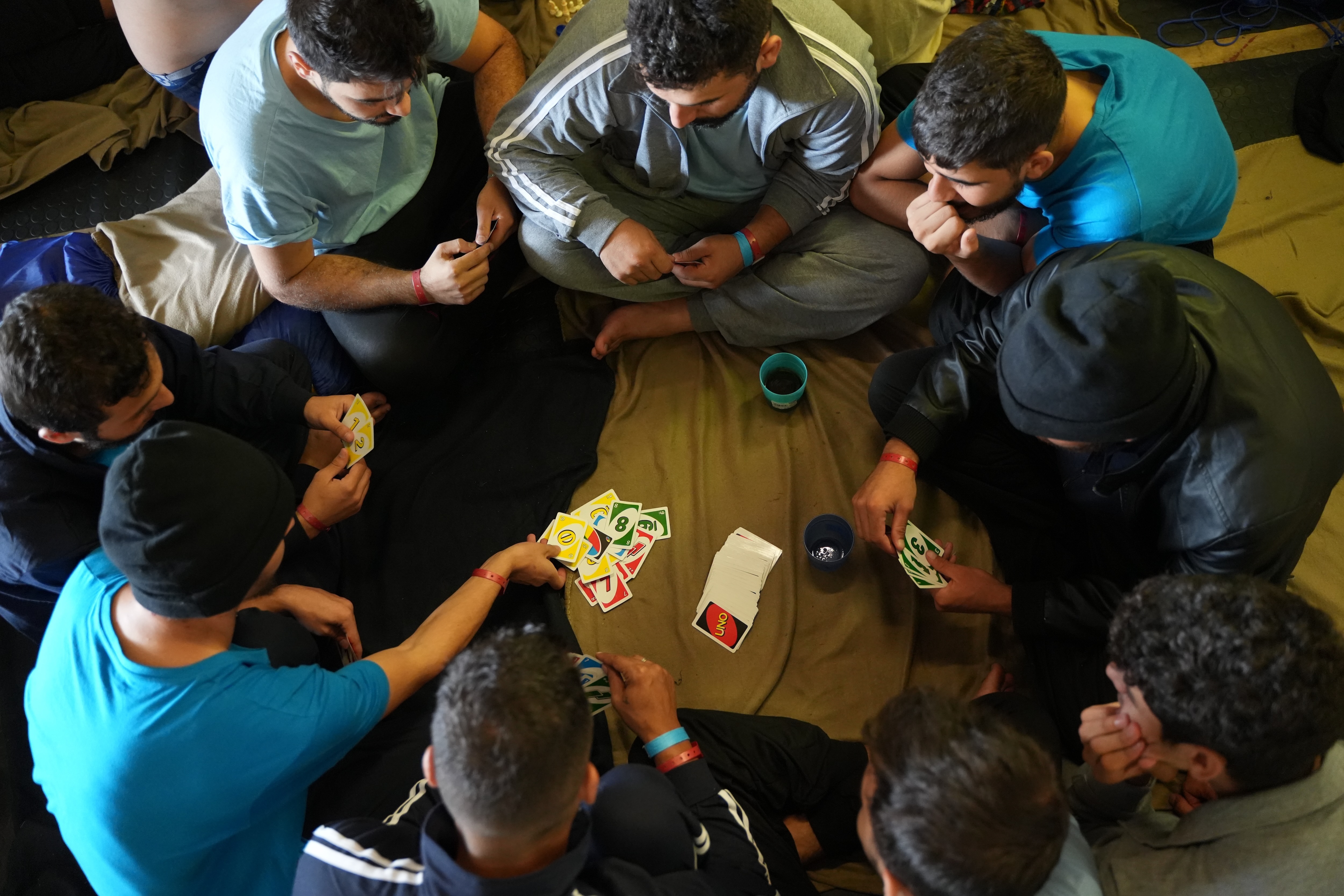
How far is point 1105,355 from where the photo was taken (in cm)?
164

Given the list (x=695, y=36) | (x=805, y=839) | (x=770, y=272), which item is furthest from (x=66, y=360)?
(x=805, y=839)

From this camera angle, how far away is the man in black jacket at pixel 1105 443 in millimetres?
1686

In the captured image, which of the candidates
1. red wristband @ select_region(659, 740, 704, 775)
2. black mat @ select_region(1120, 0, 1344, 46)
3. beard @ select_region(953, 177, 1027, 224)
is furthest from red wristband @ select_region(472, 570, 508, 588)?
black mat @ select_region(1120, 0, 1344, 46)

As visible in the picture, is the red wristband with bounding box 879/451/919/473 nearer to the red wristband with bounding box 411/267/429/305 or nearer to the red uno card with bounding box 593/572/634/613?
the red uno card with bounding box 593/572/634/613

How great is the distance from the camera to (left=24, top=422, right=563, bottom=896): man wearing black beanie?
163 centimetres

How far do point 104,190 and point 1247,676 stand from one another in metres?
4.04

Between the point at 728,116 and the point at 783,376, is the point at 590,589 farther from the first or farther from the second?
the point at 728,116

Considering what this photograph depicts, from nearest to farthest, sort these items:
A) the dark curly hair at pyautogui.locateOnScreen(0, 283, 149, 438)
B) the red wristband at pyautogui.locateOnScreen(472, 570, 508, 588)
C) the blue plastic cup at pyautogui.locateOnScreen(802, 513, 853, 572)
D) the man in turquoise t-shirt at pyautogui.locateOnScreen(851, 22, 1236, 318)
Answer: the dark curly hair at pyautogui.locateOnScreen(0, 283, 149, 438) < the man in turquoise t-shirt at pyautogui.locateOnScreen(851, 22, 1236, 318) < the red wristband at pyautogui.locateOnScreen(472, 570, 508, 588) < the blue plastic cup at pyautogui.locateOnScreen(802, 513, 853, 572)

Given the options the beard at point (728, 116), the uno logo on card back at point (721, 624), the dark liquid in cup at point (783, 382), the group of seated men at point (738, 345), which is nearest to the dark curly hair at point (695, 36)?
the group of seated men at point (738, 345)

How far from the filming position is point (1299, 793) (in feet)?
4.97

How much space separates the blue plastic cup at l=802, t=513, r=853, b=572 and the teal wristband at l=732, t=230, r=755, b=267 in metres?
0.84

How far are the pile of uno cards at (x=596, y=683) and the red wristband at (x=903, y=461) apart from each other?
992mm

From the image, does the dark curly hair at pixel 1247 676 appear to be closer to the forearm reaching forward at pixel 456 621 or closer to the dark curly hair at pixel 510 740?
the dark curly hair at pixel 510 740

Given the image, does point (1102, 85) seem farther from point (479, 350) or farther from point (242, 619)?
point (242, 619)
